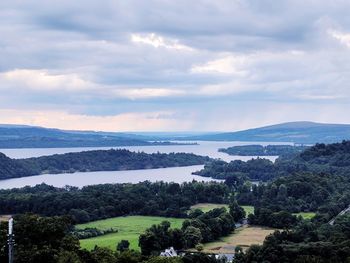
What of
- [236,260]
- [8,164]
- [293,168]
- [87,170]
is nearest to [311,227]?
[236,260]

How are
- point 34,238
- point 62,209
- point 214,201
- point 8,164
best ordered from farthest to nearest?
point 8,164 → point 214,201 → point 62,209 → point 34,238

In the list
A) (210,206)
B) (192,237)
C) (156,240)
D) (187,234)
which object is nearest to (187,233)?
(187,234)

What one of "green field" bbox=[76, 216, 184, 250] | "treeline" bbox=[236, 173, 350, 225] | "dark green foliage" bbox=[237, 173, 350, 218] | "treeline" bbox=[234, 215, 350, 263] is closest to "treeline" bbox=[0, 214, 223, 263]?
"treeline" bbox=[234, 215, 350, 263]

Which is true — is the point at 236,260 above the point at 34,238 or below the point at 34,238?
below

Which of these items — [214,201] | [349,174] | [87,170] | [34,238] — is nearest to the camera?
[34,238]

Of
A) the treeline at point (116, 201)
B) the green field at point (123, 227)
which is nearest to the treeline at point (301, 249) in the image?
the green field at point (123, 227)

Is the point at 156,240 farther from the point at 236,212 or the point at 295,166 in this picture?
the point at 295,166

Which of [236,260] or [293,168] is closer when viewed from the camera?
[236,260]

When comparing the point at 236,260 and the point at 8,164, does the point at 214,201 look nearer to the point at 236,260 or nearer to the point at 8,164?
the point at 236,260
